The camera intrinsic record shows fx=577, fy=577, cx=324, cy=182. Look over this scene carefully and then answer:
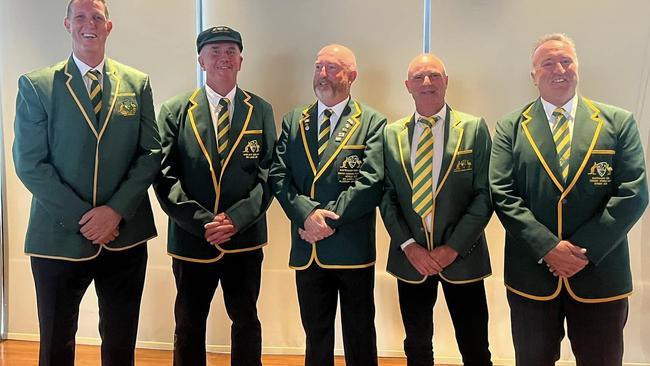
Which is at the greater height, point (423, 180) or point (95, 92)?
point (95, 92)

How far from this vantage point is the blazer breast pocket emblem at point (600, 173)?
7.43ft

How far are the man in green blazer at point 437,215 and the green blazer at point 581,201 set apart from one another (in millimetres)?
164

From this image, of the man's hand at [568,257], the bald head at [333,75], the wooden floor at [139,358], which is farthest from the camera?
the wooden floor at [139,358]

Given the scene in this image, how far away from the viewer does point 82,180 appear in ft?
8.04

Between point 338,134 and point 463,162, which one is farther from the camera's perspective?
point 338,134

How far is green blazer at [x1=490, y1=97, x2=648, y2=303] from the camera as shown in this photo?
2219 millimetres

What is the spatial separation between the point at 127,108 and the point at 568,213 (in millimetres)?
1904

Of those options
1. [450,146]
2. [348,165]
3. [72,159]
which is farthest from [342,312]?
[72,159]

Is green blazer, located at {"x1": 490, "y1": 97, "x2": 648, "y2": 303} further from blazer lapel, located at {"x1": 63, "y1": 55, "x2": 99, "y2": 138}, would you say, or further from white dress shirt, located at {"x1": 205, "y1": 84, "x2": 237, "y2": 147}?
blazer lapel, located at {"x1": 63, "y1": 55, "x2": 99, "y2": 138}

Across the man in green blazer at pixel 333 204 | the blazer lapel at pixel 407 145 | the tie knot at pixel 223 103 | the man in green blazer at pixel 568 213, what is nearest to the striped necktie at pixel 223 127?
the tie knot at pixel 223 103

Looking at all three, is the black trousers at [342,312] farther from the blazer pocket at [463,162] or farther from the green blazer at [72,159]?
the green blazer at [72,159]

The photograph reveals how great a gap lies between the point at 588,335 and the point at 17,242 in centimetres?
350

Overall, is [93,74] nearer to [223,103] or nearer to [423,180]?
[223,103]

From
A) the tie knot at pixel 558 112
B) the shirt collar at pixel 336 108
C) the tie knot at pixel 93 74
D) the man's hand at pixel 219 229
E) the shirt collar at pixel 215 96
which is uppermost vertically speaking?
the tie knot at pixel 93 74
